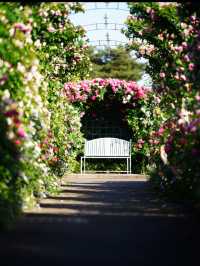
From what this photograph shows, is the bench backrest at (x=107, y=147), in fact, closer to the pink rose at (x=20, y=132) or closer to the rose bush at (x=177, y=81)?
the rose bush at (x=177, y=81)

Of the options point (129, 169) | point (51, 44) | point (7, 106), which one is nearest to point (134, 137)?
point (129, 169)

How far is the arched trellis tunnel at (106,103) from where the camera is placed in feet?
58.0

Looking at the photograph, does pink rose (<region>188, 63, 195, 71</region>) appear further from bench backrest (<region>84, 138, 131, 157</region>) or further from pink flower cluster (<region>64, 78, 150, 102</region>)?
bench backrest (<region>84, 138, 131, 157</region>)

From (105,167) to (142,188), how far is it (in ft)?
24.4

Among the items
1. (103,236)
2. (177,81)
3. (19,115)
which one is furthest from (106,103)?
(103,236)

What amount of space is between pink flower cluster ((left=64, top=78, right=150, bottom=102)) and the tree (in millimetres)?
29475

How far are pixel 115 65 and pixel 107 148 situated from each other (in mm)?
32275

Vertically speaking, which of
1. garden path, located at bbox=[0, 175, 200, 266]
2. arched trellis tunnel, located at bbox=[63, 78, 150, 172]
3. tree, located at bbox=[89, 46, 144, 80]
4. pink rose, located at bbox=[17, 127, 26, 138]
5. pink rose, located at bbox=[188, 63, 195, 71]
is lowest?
garden path, located at bbox=[0, 175, 200, 266]

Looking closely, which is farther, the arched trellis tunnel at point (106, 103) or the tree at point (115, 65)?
the tree at point (115, 65)

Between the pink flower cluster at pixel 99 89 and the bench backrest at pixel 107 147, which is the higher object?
the pink flower cluster at pixel 99 89

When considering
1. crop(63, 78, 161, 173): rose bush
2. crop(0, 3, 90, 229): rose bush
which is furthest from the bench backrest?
crop(0, 3, 90, 229): rose bush

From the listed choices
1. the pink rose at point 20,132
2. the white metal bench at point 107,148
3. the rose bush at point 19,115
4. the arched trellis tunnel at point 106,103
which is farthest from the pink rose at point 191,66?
the white metal bench at point 107,148

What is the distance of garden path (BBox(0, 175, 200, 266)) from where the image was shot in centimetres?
420

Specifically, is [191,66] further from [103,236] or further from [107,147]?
[107,147]
